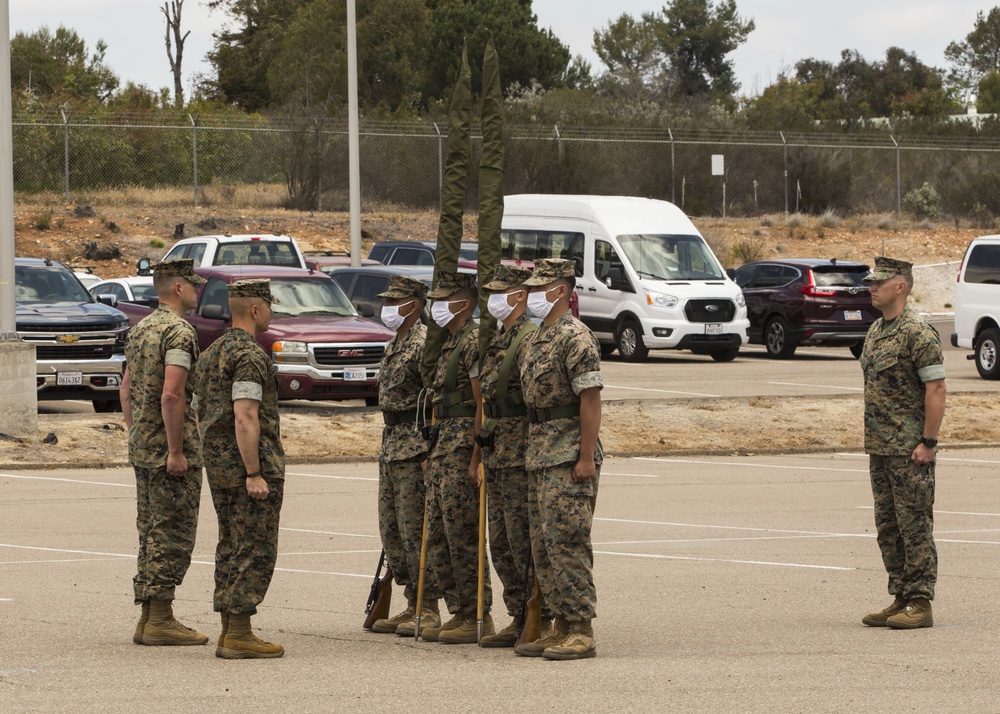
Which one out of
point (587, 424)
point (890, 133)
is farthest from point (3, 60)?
point (890, 133)

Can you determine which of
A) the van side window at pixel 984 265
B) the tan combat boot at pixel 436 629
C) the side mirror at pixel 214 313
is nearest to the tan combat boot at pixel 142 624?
the tan combat boot at pixel 436 629

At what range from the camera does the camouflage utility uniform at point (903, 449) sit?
8.95 meters

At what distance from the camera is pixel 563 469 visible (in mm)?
8102

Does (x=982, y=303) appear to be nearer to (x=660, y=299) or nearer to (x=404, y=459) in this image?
(x=660, y=299)

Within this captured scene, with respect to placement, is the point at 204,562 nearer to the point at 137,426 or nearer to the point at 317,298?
the point at 137,426

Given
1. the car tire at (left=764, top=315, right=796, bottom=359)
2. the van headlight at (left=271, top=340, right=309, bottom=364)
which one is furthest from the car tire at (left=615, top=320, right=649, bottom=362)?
the van headlight at (left=271, top=340, right=309, bottom=364)

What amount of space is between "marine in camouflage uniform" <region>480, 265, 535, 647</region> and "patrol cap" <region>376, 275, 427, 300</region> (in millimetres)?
549

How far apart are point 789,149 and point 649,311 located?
24491 mm

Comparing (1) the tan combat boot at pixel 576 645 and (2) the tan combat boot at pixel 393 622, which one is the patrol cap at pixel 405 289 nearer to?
(2) the tan combat boot at pixel 393 622

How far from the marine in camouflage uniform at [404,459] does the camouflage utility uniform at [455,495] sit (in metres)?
0.13

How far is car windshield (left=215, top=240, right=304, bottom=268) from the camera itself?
26328mm

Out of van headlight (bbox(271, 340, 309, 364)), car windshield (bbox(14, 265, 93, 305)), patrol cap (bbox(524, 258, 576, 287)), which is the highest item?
patrol cap (bbox(524, 258, 576, 287))

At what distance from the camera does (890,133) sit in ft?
174

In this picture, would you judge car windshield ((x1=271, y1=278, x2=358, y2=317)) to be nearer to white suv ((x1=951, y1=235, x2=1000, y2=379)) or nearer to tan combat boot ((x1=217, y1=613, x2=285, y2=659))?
white suv ((x1=951, y1=235, x2=1000, y2=379))
